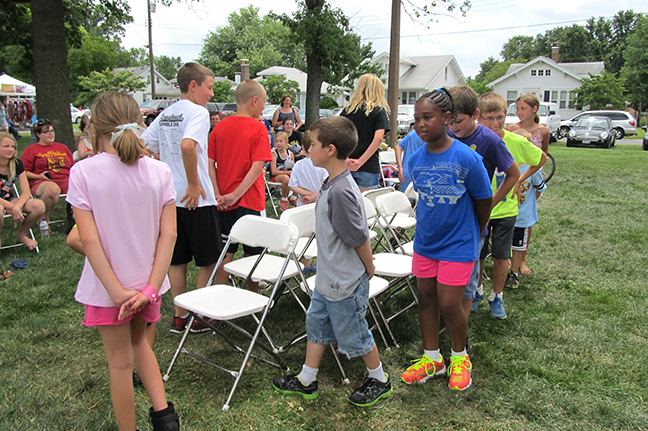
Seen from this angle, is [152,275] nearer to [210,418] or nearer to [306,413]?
[210,418]

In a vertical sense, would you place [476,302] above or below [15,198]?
below

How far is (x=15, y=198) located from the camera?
552 centimetres

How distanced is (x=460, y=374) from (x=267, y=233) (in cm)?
154

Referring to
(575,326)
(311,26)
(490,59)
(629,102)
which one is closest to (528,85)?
(629,102)

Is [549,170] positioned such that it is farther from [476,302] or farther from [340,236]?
[340,236]

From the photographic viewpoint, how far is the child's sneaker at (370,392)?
8.71 ft

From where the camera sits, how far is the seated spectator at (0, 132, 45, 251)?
5113mm

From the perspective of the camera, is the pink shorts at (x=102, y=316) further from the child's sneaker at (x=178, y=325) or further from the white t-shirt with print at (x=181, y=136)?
the child's sneaker at (x=178, y=325)

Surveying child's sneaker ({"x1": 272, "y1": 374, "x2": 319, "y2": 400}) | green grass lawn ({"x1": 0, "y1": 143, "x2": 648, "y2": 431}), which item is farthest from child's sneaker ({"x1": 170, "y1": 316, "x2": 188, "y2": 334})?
child's sneaker ({"x1": 272, "y1": 374, "x2": 319, "y2": 400})

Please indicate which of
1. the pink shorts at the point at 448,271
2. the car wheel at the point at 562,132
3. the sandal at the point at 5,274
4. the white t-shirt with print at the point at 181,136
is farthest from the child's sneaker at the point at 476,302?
the car wheel at the point at 562,132

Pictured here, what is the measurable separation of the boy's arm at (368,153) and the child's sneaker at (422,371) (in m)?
2.10

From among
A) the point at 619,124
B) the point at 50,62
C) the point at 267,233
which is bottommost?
the point at 267,233

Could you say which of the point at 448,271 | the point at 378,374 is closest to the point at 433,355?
the point at 378,374

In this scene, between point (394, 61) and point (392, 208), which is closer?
point (392, 208)
